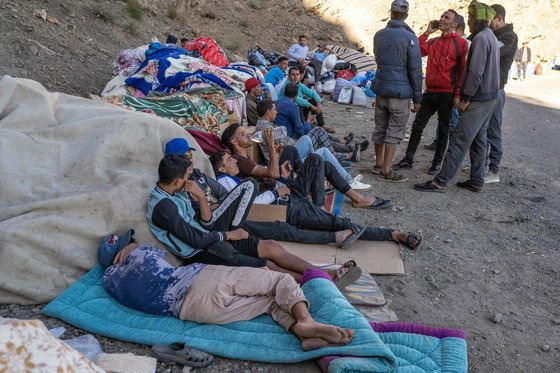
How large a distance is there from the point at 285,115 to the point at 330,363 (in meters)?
3.98

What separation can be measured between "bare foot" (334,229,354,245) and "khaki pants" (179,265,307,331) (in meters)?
1.19

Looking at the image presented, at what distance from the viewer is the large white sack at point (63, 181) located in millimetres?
3049

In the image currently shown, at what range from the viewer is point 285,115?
607 cm

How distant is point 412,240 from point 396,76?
2182mm

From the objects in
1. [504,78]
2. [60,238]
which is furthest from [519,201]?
[60,238]

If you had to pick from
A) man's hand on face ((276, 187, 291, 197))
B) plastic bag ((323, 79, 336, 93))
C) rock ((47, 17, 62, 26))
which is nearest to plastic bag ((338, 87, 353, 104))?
plastic bag ((323, 79, 336, 93))

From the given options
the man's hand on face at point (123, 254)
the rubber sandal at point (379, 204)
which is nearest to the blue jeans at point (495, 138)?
the rubber sandal at point (379, 204)

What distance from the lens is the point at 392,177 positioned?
5.72 metres

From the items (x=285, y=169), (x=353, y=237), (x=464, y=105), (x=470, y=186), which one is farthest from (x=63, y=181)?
(x=470, y=186)

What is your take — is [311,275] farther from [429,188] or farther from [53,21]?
[53,21]

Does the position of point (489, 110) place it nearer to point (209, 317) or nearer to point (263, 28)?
point (209, 317)

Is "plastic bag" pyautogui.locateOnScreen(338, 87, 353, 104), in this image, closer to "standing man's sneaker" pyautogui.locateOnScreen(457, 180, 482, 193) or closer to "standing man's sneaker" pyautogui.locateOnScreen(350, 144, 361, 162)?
"standing man's sneaker" pyautogui.locateOnScreen(350, 144, 361, 162)

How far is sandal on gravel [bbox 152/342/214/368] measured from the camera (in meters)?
2.57

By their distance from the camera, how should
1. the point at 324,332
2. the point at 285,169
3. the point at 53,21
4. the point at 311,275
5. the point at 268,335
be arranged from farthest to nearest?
the point at 53,21, the point at 285,169, the point at 311,275, the point at 268,335, the point at 324,332
